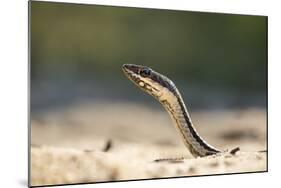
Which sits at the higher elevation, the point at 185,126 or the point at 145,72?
the point at 145,72

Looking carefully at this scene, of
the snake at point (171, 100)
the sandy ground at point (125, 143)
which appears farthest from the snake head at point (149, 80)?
the sandy ground at point (125, 143)

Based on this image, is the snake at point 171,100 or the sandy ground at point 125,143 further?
the snake at point 171,100

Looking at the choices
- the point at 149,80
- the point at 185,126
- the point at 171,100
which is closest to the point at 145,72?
the point at 149,80

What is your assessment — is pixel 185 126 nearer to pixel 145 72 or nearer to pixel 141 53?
pixel 145 72

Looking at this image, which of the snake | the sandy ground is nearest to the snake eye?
the snake

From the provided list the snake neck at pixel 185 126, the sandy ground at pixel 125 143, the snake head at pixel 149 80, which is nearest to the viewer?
the sandy ground at pixel 125 143

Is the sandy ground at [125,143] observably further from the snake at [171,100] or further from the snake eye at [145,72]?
the snake eye at [145,72]
